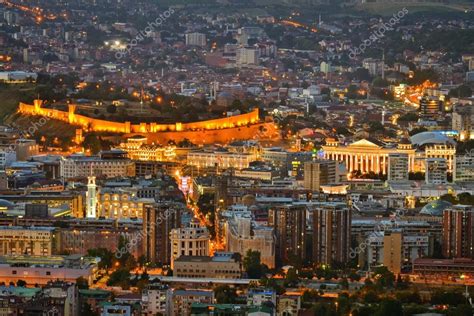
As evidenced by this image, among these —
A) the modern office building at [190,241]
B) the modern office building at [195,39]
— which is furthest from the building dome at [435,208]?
the modern office building at [195,39]

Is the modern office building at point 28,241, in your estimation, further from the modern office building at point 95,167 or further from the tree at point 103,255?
the modern office building at point 95,167

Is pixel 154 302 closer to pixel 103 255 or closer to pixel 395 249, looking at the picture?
pixel 103 255

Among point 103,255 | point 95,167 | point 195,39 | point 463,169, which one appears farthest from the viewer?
point 195,39

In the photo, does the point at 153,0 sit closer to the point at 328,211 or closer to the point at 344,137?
the point at 344,137

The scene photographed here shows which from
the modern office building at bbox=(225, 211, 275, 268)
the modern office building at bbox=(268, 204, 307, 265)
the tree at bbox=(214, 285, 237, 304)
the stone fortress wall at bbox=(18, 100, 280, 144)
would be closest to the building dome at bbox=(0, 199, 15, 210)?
the modern office building at bbox=(225, 211, 275, 268)

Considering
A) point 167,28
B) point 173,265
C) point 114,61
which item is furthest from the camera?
point 167,28

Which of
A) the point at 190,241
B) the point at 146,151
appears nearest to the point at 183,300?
the point at 190,241

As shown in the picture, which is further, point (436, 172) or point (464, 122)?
point (464, 122)

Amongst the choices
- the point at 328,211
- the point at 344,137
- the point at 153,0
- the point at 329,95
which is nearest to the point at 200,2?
the point at 153,0
